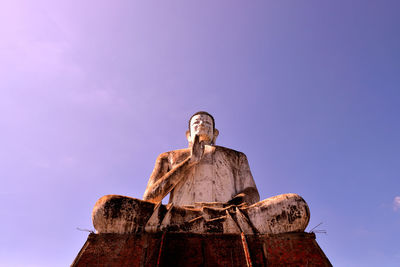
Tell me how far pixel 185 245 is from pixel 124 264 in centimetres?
86

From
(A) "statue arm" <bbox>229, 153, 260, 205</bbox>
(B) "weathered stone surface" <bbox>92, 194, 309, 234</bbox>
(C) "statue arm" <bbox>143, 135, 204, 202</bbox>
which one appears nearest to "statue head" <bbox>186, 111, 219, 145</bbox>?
(C) "statue arm" <bbox>143, 135, 204, 202</bbox>

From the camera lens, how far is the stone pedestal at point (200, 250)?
380cm

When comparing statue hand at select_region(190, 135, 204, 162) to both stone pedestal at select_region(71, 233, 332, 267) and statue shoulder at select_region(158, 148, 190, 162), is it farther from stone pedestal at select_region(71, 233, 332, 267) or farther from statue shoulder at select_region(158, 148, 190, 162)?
stone pedestal at select_region(71, 233, 332, 267)

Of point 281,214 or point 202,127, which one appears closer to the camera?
point 281,214

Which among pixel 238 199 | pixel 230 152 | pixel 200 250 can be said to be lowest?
pixel 200 250

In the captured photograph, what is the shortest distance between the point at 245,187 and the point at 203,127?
1.91 meters

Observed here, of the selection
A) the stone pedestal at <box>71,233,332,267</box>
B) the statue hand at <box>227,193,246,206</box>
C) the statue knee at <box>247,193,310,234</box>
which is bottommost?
the stone pedestal at <box>71,233,332,267</box>

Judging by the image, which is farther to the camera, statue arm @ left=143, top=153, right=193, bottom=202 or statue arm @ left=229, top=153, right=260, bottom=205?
statue arm @ left=229, top=153, right=260, bottom=205

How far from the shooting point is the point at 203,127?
749 cm

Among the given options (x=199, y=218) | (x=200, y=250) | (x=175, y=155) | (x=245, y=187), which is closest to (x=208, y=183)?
(x=245, y=187)

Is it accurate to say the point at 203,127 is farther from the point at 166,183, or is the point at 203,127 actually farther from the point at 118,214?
the point at 118,214

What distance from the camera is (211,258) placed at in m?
3.88

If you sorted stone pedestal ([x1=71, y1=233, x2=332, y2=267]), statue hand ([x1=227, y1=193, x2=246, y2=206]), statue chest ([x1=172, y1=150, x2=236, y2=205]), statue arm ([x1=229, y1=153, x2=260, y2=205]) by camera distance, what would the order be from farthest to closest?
statue chest ([x1=172, y1=150, x2=236, y2=205]) → statue arm ([x1=229, y1=153, x2=260, y2=205]) → statue hand ([x1=227, y1=193, x2=246, y2=206]) → stone pedestal ([x1=71, y1=233, x2=332, y2=267])

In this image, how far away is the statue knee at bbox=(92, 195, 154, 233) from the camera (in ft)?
13.5
